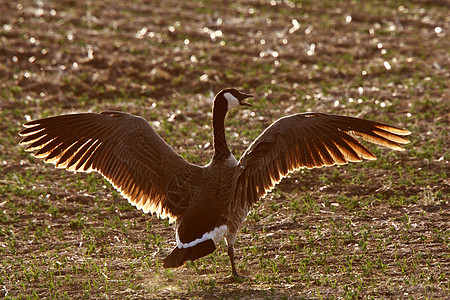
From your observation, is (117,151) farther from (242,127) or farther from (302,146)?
(242,127)

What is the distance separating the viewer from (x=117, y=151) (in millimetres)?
7754

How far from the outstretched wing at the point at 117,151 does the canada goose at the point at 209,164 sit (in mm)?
11

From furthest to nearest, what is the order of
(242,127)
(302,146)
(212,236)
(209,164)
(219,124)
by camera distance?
1. (242,127)
2. (219,124)
3. (209,164)
4. (302,146)
5. (212,236)

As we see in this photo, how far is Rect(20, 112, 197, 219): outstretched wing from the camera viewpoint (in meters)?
7.61

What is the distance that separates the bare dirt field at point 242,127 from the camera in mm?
7137

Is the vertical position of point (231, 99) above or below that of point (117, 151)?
above

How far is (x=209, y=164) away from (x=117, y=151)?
3.53ft

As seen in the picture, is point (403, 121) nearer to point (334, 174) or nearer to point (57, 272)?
point (334, 174)

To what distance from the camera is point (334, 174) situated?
31.5 feet

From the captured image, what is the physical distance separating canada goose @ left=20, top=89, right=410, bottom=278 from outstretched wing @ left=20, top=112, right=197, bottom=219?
11 mm

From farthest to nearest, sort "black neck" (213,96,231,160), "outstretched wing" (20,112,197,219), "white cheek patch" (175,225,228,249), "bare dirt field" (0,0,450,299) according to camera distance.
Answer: "outstretched wing" (20,112,197,219) < "black neck" (213,96,231,160) < "bare dirt field" (0,0,450,299) < "white cheek patch" (175,225,228,249)

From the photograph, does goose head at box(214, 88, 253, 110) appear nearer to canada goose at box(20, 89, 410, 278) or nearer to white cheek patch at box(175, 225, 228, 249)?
canada goose at box(20, 89, 410, 278)

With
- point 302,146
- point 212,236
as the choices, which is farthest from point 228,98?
point 212,236

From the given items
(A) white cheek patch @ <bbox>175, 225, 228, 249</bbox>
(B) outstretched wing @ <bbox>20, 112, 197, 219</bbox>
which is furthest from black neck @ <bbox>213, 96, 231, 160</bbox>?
(A) white cheek patch @ <bbox>175, 225, 228, 249</bbox>
